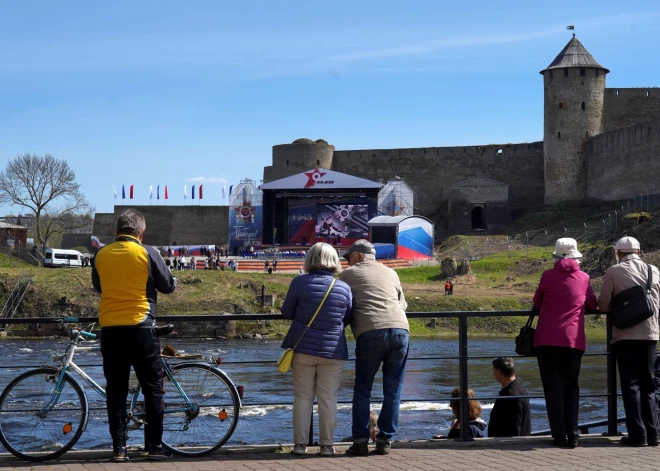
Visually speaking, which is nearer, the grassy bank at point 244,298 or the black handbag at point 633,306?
the black handbag at point 633,306

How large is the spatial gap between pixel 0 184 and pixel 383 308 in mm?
64531

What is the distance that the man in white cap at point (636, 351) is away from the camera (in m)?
7.30

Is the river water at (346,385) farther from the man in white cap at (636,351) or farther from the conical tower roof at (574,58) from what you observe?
the conical tower roof at (574,58)

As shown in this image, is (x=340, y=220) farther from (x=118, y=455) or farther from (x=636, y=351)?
(x=118, y=455)

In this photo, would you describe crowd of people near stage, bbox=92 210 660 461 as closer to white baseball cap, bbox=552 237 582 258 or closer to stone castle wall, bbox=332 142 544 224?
white baseball cap, bbox=552 237 582 258

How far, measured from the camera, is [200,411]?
23.2 feet

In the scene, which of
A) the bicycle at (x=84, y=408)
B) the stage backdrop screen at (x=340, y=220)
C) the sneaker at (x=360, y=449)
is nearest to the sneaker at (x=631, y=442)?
the sneaker at (x=360, y=449)

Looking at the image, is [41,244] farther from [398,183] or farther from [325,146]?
[398,183]

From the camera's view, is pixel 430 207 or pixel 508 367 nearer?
pixel 508 367

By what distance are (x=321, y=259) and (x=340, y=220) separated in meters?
52.0

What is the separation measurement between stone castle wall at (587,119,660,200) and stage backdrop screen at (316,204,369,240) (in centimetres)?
1335

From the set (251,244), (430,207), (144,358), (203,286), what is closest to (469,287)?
(203,286)

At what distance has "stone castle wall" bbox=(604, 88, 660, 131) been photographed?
197 ft

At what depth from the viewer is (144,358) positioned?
6633 mm
